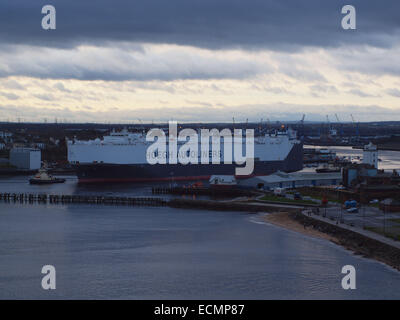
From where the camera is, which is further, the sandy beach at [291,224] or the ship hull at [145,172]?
the ship hull at [145,172]

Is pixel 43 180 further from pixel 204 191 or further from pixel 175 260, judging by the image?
pixel 175 260

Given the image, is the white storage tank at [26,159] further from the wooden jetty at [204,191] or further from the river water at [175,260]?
the river water at [175,260]

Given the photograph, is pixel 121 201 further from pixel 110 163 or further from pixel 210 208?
pixel 110 163

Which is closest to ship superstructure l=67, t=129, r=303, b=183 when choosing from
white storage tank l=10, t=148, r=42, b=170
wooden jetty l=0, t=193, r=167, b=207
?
wooden jetty l=0, t=193, r=167, b=207

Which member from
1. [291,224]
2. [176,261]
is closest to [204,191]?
[291,224]

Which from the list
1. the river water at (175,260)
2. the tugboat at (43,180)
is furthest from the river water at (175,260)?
the tugboat at (43,180)

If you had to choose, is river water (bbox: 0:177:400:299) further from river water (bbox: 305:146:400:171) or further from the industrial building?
river water (bbox: 305:146:400:171)
